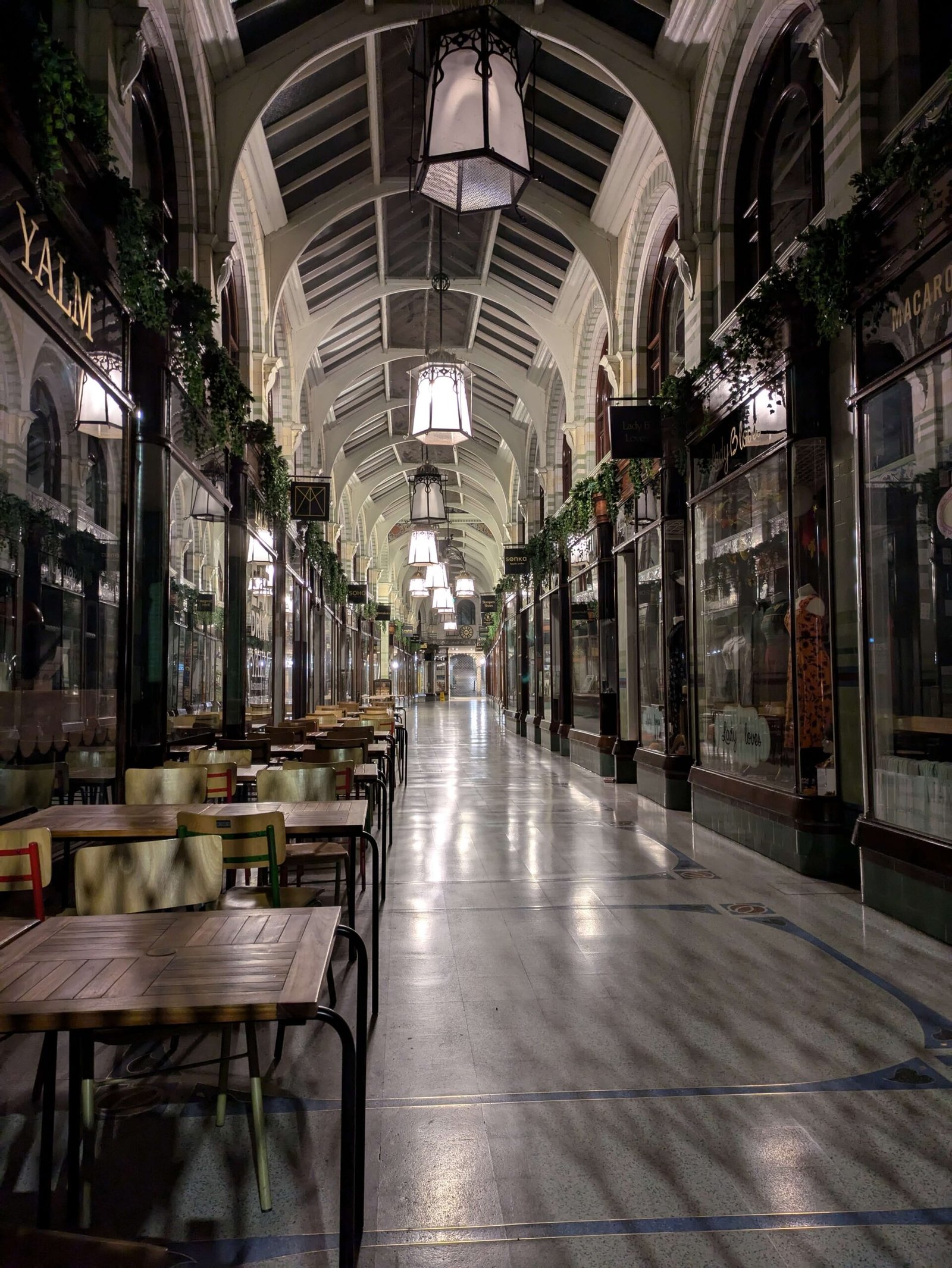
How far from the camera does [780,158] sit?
294 inches

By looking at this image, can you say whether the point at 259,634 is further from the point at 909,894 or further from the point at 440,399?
the point at 909,894

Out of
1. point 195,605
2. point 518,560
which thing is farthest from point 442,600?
point 195,605

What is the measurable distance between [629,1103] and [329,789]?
2476 millimetres

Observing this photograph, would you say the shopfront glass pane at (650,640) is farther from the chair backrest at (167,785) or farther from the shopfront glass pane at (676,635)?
the chair backrest at (167,785)

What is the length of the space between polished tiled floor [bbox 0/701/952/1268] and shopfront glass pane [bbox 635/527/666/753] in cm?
487

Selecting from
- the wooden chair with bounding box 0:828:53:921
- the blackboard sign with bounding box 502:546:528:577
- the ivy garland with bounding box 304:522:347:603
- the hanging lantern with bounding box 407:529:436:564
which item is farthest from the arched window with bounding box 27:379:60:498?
the blackboard sign with bounding box 502:546:528:577

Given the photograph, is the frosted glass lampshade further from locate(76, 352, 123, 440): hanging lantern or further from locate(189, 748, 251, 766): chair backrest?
locate(76, 352, 123, 440): hanging lantern

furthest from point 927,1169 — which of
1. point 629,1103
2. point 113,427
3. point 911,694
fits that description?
point 113,427

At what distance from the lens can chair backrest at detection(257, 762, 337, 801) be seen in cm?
488

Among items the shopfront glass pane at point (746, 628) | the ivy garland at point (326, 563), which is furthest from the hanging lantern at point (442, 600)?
the shopfront glass pane at point (746, 628)

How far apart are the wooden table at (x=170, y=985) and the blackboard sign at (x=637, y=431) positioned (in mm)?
7118

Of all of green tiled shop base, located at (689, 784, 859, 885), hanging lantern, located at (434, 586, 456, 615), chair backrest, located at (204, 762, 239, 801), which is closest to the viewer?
chair backrest, located at (204, 762, 239, 801)

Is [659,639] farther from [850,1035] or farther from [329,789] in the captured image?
[850,1035]

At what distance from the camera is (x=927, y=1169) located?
8.13ft
